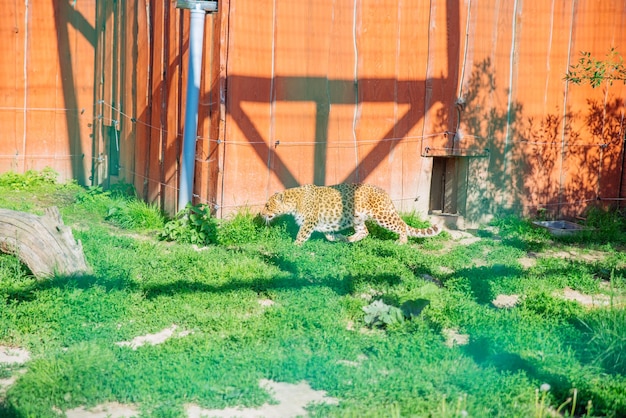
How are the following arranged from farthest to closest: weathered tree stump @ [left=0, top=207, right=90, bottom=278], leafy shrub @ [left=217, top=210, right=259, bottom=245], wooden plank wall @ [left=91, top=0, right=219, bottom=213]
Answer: wooden plank wall @ [left=91, top=0, right=219, bottom=213]
leafy shrub @ [left=217, top=210, right=259, bottom=245]
weathered tree stump @ [left=0, top=207, right=90, bottom=278]

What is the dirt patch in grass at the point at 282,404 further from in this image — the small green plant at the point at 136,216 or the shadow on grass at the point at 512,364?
the small green plant at the point at 136,216

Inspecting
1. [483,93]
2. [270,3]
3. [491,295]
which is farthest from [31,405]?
[483,93]

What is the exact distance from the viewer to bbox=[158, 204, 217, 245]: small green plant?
974 centimetres

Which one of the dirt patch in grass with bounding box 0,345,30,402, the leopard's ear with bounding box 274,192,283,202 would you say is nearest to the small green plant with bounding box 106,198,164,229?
the leopard's ear with bounding box 274,192,283,202

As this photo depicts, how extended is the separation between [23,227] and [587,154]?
8.15m

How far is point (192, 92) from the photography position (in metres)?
9.90

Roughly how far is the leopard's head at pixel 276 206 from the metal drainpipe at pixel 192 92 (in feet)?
3.22

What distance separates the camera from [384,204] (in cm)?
1033

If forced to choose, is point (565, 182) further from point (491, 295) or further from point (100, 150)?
point (100, 150)

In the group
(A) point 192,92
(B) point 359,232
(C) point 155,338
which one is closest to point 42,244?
(C) point 155,338

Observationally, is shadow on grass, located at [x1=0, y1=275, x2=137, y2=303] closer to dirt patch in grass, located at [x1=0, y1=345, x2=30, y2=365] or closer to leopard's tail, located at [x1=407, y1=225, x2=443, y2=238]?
dirt patch in grass, located at [x1=0, y1=345, x2=30, y2=365]

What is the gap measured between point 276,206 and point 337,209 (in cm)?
75

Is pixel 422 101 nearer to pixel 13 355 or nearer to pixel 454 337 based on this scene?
pixel 454 337

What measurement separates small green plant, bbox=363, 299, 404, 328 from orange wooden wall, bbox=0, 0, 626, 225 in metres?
3.54
